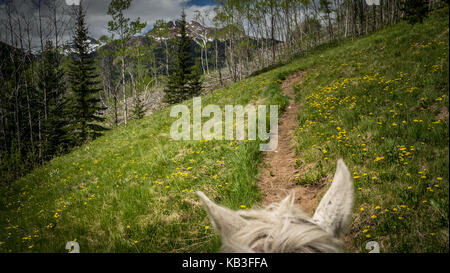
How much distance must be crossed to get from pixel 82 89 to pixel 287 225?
80.5 ft

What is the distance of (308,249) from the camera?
30.9 inches

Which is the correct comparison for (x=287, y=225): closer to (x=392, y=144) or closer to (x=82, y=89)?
(x=392, y=144)

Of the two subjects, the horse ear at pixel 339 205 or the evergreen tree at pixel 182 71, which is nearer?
Result: the horse ear at pixel 339 205

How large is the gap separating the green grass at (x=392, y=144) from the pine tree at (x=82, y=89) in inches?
784

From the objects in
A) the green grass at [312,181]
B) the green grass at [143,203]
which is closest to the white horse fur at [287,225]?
the green grass at [312,181]

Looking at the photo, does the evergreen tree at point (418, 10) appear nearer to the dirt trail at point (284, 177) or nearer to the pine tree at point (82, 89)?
the dirt trail at point (284, 177)

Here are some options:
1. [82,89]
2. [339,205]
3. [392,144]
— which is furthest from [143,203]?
[82,89]

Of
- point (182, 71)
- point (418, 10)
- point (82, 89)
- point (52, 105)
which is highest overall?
point (182, 71)

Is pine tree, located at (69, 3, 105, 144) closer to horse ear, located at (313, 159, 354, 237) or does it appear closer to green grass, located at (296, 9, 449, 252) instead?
green grass, located at (296, 9, 449, 252)

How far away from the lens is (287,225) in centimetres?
83

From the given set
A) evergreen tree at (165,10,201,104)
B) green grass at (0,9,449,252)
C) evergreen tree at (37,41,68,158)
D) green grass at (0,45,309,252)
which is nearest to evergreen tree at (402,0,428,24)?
green grass at (0,9,449,252)

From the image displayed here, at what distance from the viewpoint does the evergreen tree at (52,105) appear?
17.7 metres
